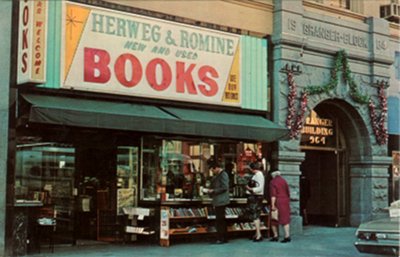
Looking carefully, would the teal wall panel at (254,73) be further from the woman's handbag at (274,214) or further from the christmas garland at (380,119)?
the christmas garland at (380,119)

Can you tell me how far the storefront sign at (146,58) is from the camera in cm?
1284

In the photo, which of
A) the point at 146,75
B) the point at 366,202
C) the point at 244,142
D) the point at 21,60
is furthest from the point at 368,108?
the point at 21,60

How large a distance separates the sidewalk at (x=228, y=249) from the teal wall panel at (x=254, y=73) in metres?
3.44

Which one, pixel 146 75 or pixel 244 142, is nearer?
pixel 146 75

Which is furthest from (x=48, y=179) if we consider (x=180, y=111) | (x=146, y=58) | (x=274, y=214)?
(x=274, y=214)

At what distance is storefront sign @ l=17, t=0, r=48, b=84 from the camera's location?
1187 cm

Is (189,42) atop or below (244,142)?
atop

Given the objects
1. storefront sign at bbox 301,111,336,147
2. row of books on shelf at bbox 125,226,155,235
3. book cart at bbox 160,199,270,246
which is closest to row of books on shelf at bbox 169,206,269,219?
book cart at bbox 160,199,270,246

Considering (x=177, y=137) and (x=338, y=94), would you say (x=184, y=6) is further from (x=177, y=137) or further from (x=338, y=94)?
(x=338, y=94)

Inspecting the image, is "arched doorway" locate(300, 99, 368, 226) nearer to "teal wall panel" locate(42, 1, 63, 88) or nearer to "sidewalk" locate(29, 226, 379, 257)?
"sidewalk" locate(29, 226, 379, 257)

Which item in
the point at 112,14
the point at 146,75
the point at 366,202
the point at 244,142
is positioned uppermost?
the point at 112,14

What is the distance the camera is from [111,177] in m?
14.8

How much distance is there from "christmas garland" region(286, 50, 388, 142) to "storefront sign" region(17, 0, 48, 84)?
6.91m

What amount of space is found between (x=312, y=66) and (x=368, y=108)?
7.99ft
